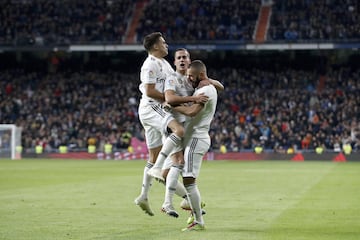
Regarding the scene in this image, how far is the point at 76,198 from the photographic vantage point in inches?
661

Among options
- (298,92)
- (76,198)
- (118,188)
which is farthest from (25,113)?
(76,198)

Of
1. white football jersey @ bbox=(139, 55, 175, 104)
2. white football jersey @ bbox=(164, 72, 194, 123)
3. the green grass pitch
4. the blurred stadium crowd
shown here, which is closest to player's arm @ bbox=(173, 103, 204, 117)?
white football jersey @ bbox=(164, 72, 194, 123)

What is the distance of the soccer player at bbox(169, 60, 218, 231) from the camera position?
1102 centimetres

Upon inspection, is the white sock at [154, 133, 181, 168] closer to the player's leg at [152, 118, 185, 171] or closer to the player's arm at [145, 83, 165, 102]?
the player's leg at [152, 118, 185, 171]

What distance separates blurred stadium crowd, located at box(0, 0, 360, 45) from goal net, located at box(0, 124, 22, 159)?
9409 millimetres

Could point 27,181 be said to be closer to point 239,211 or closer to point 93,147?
point 239,211

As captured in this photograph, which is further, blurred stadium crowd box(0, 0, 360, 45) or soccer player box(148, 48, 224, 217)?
blurred stadium crowd box(0, 0, 360, 45)

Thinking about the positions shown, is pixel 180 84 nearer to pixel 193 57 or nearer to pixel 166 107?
pixel 166 107

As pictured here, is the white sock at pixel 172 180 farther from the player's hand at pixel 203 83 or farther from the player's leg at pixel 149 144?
the player's hand at pixel 203 83

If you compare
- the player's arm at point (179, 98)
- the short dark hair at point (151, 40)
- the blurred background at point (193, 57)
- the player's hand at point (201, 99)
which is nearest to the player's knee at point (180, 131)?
A: the player's arm at point (179, 98)

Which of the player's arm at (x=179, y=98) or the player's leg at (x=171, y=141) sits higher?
the player's arm at (x=179, y=98)

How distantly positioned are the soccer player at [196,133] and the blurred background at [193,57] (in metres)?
30.4

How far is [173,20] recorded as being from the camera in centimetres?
5038

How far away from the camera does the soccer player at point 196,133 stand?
36.1 feet
